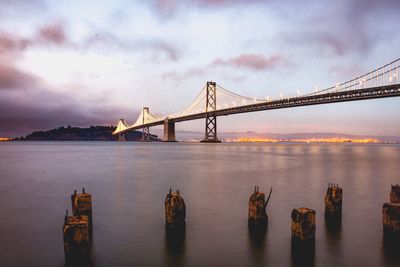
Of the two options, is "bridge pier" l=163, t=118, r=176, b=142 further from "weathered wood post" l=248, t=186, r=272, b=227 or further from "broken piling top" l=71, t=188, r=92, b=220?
"weathered wood post" l=248, t=186, r=272, b=227

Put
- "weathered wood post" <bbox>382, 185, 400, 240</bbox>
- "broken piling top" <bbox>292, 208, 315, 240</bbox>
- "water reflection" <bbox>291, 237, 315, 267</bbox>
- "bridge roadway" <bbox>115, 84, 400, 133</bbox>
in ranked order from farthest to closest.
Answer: "bridge roadway" <bbox>115, 84, 400, 133</bbox>
"weathered wood post" <bbox>382, 185, 400, 240</bbox>
"water reflection" <bbox>291, 237, 315, 267</bbox>
"broken piling top" <bbox>292, 208, 315, 240</bbox>

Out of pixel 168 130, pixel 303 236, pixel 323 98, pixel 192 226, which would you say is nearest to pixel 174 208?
pixel 192 226

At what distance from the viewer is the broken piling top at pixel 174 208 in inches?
285

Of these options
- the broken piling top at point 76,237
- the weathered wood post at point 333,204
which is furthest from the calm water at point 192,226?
the broken piling top at point 76,237

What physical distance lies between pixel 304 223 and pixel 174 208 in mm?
2642

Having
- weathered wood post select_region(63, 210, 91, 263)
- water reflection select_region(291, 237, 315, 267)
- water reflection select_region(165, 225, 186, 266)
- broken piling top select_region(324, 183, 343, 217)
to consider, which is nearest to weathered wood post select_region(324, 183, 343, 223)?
broken piling top select_region(324, 183, 343, 217)

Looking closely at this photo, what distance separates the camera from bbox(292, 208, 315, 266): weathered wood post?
6078 mm

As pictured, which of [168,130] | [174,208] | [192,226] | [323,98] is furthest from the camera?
[168,130]

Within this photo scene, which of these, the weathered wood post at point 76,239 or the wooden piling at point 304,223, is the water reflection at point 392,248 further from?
the weathered wood post at point 76,239

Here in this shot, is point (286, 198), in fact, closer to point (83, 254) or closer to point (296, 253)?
point (296, 253)

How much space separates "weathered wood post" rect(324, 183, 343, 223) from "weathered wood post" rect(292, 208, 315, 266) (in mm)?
2579

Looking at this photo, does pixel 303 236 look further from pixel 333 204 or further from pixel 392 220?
pixel 333 204

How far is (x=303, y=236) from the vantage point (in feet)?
20.5

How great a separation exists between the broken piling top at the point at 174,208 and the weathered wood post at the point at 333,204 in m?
3.77
